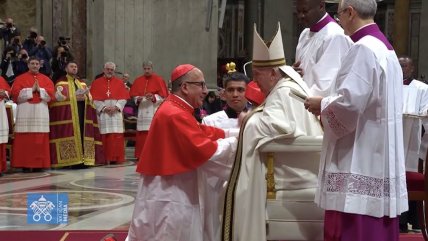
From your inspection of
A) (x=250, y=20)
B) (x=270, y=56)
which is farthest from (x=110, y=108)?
(x=250, y=20)

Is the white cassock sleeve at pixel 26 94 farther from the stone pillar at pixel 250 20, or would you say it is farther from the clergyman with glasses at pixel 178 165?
the stone pillar at pixel 250 20

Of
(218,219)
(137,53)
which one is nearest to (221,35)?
(137,53)

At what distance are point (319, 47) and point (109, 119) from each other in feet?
26.3

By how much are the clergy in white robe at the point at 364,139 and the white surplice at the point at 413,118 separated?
287cm

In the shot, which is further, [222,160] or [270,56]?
[222,160]

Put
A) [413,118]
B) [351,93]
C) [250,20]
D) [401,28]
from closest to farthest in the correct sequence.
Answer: [351,93], [413,118], [401,28], [250,20]

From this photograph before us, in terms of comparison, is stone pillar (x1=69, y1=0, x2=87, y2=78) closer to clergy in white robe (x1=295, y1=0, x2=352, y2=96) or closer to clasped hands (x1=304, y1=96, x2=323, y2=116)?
clergy in white robe (x1=295, y1=0, x2=352, y2=96)

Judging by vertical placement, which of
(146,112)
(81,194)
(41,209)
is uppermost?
(146,112)

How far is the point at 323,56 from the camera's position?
14.1 feet

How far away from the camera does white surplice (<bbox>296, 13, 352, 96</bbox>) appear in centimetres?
421

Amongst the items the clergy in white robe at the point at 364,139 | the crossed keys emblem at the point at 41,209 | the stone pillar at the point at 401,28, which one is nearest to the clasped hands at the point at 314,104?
the clergy in white robe at the point at 364,139

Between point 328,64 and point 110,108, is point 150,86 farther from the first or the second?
point 328,64

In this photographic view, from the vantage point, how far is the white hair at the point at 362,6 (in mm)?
3570

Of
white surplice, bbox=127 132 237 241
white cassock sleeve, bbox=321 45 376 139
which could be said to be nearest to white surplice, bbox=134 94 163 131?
white surplice, bbox=127 132 237 241
